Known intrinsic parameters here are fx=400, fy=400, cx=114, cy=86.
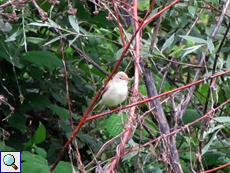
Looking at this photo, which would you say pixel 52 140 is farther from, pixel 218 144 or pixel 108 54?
pixel 218 144

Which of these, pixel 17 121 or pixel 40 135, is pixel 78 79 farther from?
pixel 40 135

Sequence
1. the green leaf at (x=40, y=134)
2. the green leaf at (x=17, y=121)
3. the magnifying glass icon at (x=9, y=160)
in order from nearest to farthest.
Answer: the magnifying glass icon at (x=9, y=160)
the green leaf at (x=40, y=134)
the green leaf at (x=17, y=121)

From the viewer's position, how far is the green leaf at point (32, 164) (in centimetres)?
234

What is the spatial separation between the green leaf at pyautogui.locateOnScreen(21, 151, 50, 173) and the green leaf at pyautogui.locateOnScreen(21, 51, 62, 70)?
2.11 feet

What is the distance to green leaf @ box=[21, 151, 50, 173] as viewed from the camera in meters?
2.34

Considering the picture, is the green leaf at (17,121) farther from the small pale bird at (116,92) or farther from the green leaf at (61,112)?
the small pale bird at (116,92)

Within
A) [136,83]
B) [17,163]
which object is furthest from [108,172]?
[17,163]

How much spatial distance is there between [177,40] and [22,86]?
134cm

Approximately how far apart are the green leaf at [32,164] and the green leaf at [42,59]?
0.64 m

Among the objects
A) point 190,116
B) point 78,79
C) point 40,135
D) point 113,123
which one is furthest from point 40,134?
point 190,116

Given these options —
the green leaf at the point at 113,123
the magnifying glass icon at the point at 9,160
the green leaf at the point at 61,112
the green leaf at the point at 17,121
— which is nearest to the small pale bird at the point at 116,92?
the green leaf at the point at 61,112

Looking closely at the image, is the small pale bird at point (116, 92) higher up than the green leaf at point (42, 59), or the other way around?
the green leaf at point (42, 59)

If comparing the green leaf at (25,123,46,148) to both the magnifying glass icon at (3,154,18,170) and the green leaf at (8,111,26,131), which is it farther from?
the green leaf at (8,111,26,131)

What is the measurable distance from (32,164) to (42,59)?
30.5 inches
